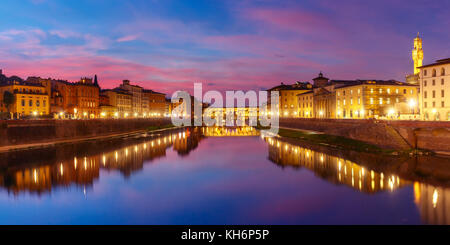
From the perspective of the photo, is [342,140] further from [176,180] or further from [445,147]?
[176,180]

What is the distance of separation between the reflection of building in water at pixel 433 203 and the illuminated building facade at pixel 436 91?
32923 mm

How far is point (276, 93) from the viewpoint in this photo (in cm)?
11488

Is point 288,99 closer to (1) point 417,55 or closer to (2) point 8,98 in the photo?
(1) point 417,55

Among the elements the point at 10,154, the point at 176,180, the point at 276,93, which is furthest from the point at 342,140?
the point at 276,93

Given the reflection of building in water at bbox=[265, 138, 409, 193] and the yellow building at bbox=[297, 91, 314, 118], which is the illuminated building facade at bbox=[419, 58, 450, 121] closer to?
the reflection of building in water at bbox=[265, 138, 409, 193]

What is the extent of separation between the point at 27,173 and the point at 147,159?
14.0 meters

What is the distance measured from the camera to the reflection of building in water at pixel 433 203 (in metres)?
16.3

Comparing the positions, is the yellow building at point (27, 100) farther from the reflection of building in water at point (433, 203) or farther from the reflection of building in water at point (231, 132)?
the reflection of building in water at point (433, 203)

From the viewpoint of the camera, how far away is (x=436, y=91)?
49719 millimetres

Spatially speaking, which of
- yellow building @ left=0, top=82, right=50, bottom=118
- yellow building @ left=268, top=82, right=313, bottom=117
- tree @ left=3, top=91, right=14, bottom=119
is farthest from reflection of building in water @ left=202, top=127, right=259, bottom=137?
tree @ left=3, top=91, right=14, bottom=119

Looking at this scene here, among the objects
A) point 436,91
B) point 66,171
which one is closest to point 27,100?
point 66,171

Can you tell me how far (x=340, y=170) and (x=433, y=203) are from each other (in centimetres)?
1066

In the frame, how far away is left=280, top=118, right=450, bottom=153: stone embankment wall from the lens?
33.1 metres
